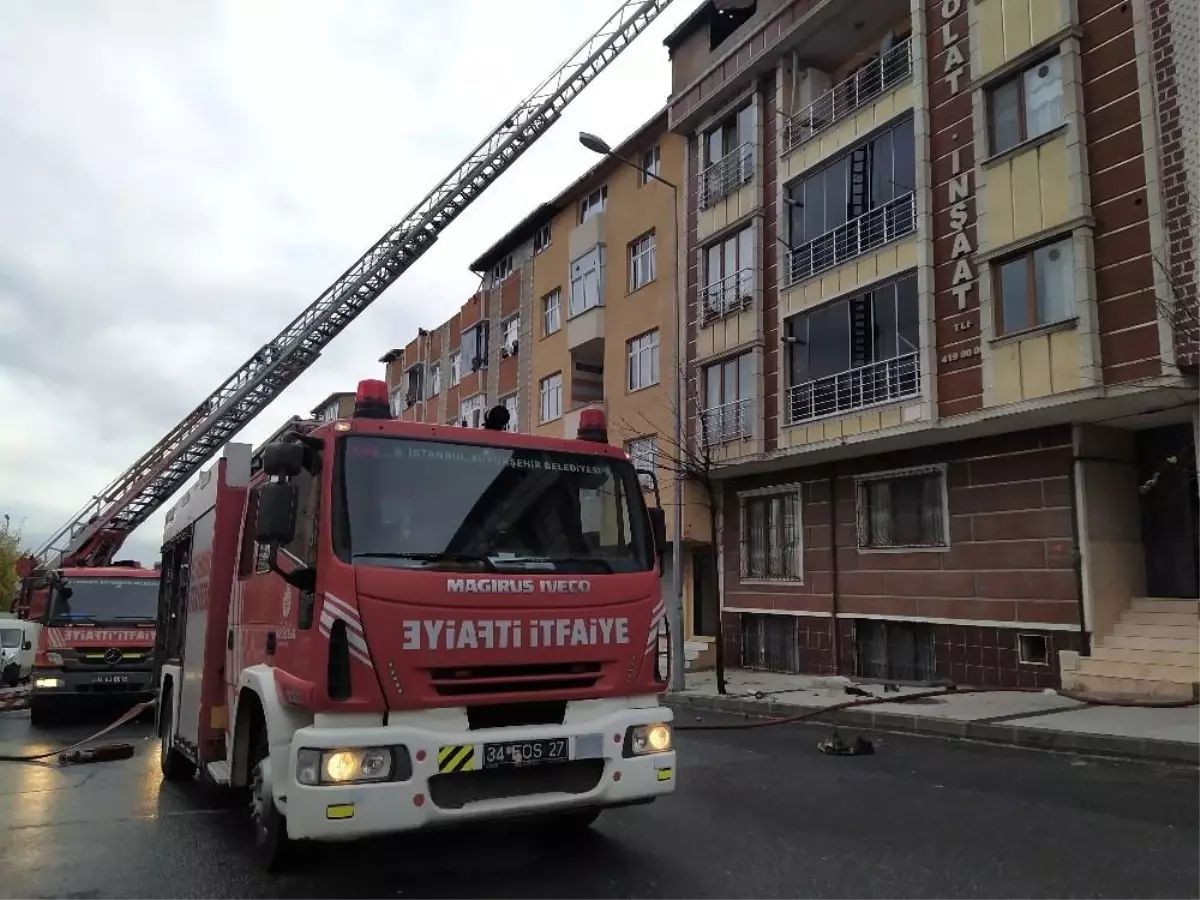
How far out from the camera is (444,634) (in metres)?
4.80

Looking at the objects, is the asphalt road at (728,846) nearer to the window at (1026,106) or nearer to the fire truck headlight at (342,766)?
the fire truck headlight at (342,766)

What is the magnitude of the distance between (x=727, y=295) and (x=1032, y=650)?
10.2m

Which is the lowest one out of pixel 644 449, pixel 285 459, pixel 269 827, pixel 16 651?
pixel 16 651

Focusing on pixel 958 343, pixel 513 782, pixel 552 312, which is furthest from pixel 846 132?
pixel 513 782

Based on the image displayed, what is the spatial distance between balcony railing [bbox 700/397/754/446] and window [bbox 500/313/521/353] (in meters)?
12.8

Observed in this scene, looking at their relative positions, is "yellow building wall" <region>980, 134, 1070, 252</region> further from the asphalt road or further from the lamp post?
the asphalt road

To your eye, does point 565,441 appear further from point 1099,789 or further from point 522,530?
point 1099,789

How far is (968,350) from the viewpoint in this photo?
15250 millimetres

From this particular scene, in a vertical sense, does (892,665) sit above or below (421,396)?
below

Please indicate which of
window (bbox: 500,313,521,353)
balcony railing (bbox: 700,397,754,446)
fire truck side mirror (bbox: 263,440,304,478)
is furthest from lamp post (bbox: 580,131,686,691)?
window (bbox: 500,313,521,353)

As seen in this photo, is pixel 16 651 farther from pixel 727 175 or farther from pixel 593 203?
pixel 727 175

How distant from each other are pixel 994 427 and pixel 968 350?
131 cm

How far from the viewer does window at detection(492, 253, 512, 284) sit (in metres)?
35.4

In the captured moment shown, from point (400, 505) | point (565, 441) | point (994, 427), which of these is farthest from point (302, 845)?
point (994, 427)
